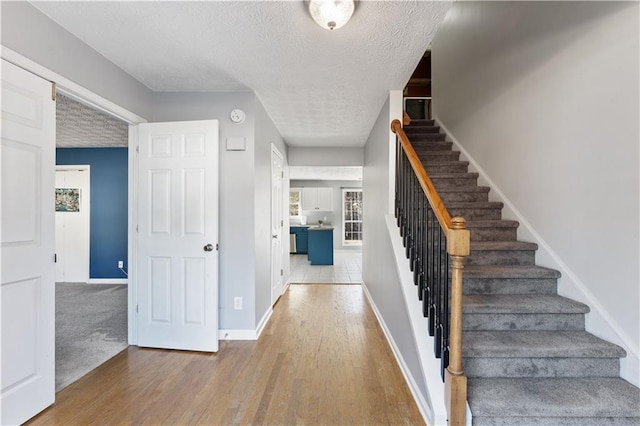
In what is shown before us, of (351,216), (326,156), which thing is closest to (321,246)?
(326,156)

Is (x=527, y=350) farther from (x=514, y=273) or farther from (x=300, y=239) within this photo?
(x=300, y=239)

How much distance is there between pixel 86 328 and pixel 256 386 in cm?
224

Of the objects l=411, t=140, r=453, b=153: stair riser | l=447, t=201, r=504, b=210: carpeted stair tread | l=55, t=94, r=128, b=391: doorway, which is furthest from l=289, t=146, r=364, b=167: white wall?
l=55, t=94, r=128, b=391: doorway

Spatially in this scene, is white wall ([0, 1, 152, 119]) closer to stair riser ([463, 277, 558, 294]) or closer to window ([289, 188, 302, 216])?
stair riser ([463, 277, 558, 294])

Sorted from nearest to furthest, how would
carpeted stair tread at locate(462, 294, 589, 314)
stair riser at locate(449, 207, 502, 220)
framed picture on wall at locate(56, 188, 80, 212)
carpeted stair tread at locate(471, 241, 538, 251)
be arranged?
carpeted stair tread at locate(462, 294, 589, 314), carpeted stair tread at locate(471, 241, 538, 251), stair riser at locate(449, 207, 502, 220), framed picture on wall at locate(56, 188, 80, 212)

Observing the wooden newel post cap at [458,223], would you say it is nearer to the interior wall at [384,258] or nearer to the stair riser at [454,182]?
the interior wall at [384,258]

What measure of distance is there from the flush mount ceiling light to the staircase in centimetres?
189

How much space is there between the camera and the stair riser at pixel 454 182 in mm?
3023

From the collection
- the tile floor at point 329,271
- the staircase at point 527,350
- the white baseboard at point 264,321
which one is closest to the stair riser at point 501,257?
the staircase at point 527,350

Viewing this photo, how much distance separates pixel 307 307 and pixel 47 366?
8.11ft

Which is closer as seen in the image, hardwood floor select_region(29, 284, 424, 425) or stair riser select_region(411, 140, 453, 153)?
hardwood floor select_region(29, 284, 424, 425)

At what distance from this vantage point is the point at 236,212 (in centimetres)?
270

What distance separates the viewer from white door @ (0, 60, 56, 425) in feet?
4.90

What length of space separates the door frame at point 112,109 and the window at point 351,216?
22.7 ft
